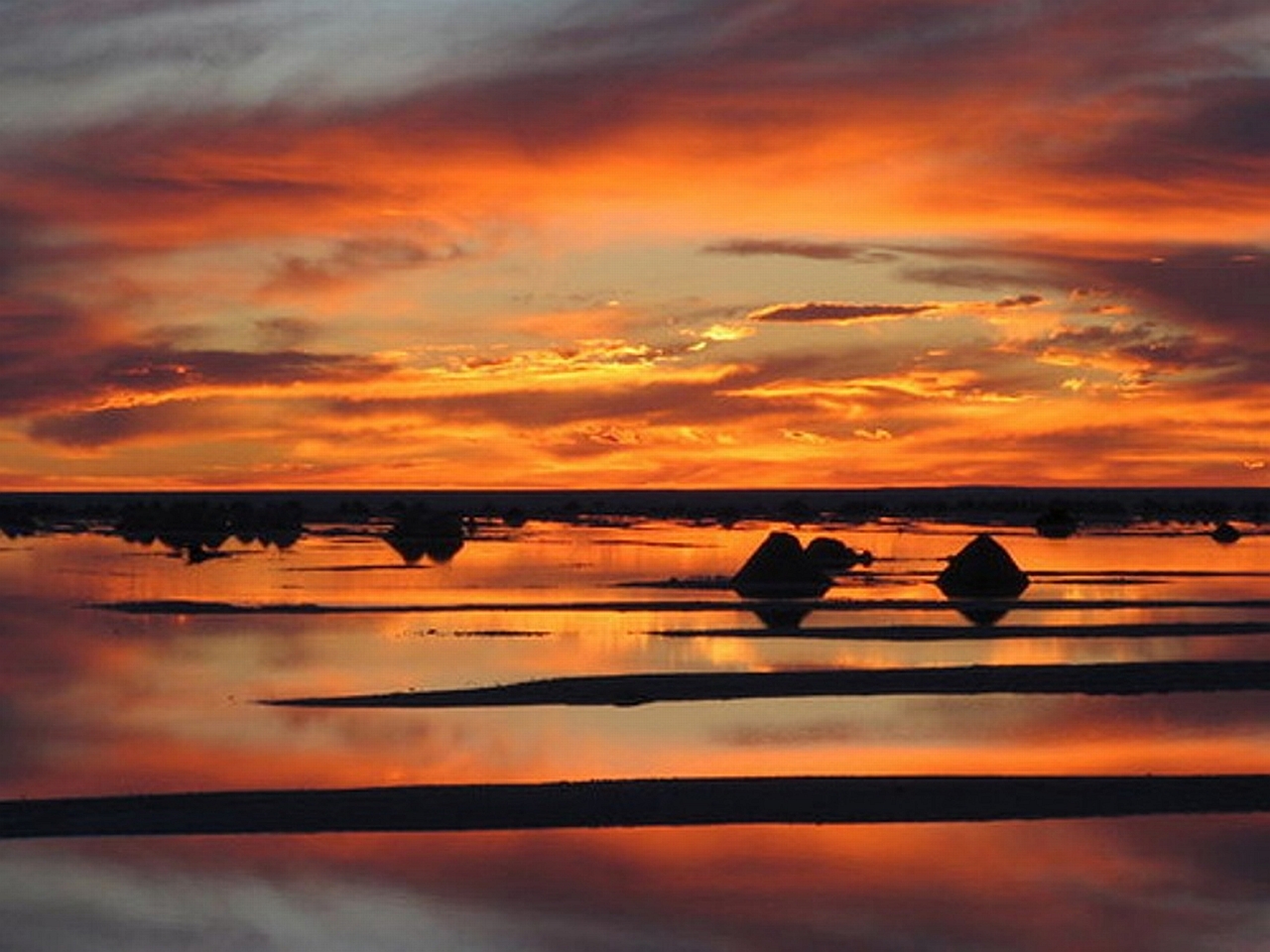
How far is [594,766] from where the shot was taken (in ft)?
79.0

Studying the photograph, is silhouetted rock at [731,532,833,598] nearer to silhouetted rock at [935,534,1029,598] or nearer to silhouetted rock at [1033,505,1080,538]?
silhouetted rock at [935,534,1029,598]

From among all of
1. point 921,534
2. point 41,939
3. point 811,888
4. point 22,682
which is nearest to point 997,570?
point 22,682

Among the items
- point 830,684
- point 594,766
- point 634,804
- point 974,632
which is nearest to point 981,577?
point 974,632

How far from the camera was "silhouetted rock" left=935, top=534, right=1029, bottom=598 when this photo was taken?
2176 inches

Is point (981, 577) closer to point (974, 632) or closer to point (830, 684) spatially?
point (974, 632)

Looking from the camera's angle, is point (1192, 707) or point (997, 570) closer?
point (1192, 707)

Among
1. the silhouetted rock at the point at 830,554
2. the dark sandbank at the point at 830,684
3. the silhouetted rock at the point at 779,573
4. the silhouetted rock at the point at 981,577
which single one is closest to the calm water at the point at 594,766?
the dark sandbank at the point at 830,684

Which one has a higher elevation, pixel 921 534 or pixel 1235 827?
pixel 1235 827

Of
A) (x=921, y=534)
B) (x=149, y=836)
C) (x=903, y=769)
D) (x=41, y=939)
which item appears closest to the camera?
(x=41, y=939)

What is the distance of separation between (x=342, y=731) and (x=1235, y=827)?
11786mm

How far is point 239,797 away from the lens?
70.9 feet

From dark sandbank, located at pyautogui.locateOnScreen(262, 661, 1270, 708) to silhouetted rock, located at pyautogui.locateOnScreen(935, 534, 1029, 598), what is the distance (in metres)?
19.0

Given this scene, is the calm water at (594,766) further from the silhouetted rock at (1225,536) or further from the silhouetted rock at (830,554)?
the silhouetted rock at (1225,536)

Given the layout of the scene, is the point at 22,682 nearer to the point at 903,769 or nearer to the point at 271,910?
the point at 903,769
